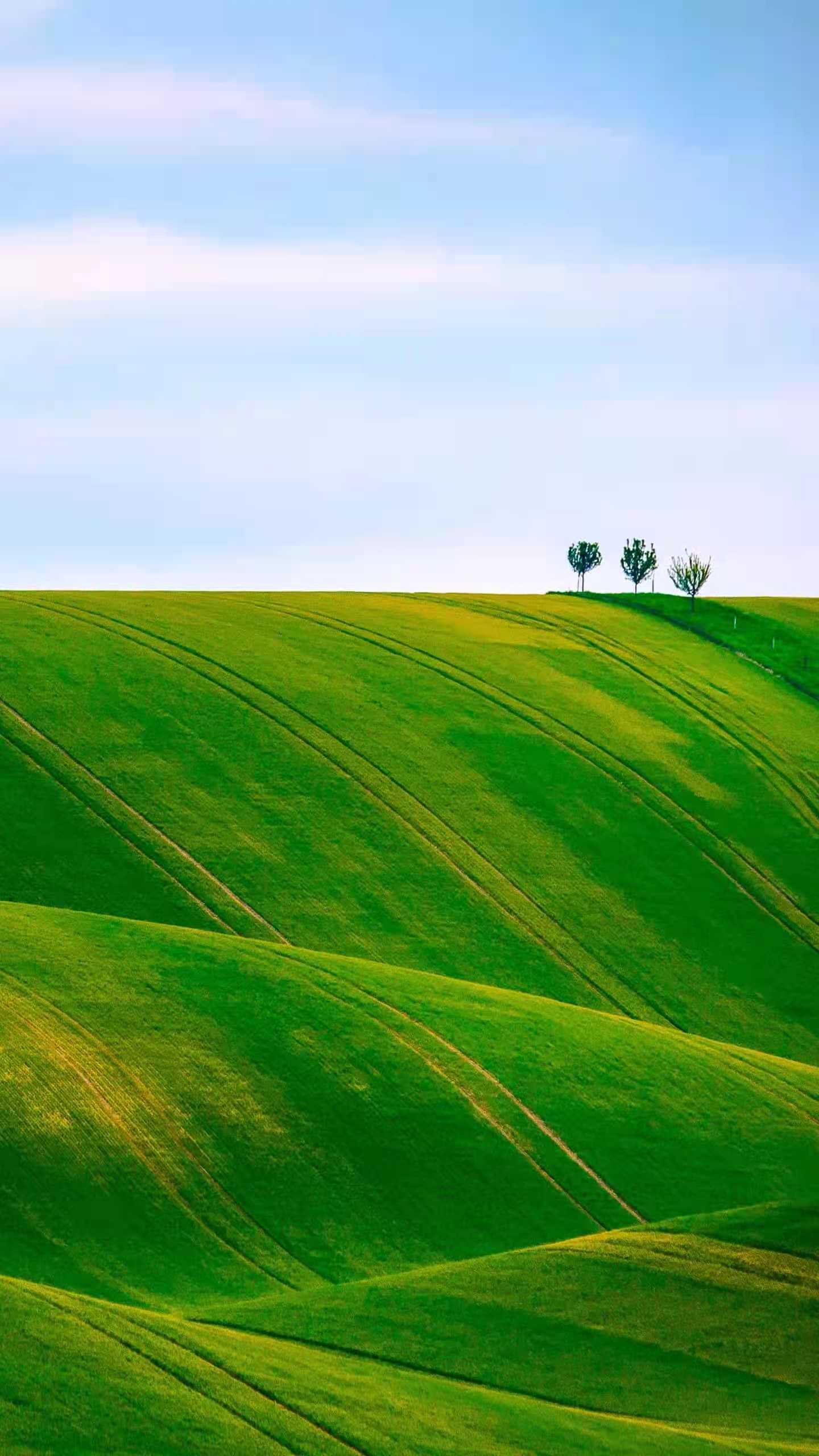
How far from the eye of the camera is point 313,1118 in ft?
122

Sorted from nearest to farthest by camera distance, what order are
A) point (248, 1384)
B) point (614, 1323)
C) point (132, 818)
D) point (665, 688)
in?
point (248, 1384) → point (614, 1323) → point (132, 818) → point (665, 688)

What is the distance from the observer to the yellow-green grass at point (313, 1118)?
3309cm

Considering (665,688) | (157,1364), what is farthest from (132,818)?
(157,1364)

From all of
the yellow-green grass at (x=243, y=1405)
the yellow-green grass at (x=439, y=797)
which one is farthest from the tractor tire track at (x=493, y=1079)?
the yellow-green grass at (x=243, y=1405)

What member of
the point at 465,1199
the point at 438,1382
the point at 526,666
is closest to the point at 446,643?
the point at 526,666

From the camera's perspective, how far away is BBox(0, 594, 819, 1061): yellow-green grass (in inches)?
2052

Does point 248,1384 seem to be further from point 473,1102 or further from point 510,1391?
point 473,1102

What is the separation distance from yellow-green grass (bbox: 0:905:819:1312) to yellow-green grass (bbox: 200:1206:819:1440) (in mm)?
3655

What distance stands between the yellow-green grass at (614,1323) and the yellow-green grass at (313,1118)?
3.65 meters

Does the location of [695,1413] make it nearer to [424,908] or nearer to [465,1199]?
[465,1199]

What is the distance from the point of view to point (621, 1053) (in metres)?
43.0

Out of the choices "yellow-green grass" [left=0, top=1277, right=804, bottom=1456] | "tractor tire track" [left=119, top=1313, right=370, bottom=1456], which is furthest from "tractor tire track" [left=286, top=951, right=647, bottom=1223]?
"tractor tire track" [left=119, top=1313, right=370, bottom=1456]

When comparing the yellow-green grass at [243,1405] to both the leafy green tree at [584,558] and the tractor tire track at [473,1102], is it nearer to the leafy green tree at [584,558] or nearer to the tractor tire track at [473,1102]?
the tractor tire track at [473,1102]

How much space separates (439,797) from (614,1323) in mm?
32233
